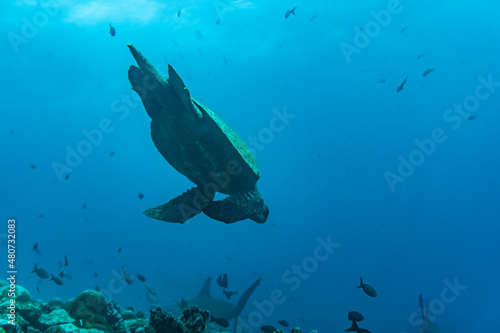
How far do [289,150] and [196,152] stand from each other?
170 feet

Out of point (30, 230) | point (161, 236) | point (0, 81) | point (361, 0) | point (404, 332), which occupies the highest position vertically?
point (30, 230)

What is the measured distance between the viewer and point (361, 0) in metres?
29.3

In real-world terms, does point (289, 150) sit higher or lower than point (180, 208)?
higher

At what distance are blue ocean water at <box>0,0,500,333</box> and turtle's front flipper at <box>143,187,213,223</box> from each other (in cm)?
1563

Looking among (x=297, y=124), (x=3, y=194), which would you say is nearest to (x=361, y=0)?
(x=297, y=124)

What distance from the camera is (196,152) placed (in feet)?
23.5

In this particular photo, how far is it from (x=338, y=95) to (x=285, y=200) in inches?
1153

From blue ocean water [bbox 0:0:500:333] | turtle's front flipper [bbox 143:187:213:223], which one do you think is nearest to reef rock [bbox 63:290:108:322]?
turtle's front flipper [bbox 143:187:213:223]

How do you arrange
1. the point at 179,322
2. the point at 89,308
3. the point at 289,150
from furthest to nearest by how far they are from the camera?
the point at 289,150, the point at 89,308, the point at 179,322

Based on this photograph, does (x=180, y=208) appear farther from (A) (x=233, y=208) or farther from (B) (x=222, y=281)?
(B) (x=222, y=281)

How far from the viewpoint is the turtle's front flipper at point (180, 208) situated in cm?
682

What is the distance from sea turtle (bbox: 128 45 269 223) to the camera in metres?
6.30

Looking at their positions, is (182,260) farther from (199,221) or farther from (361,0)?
(361,0)

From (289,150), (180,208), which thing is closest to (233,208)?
(180,208)
